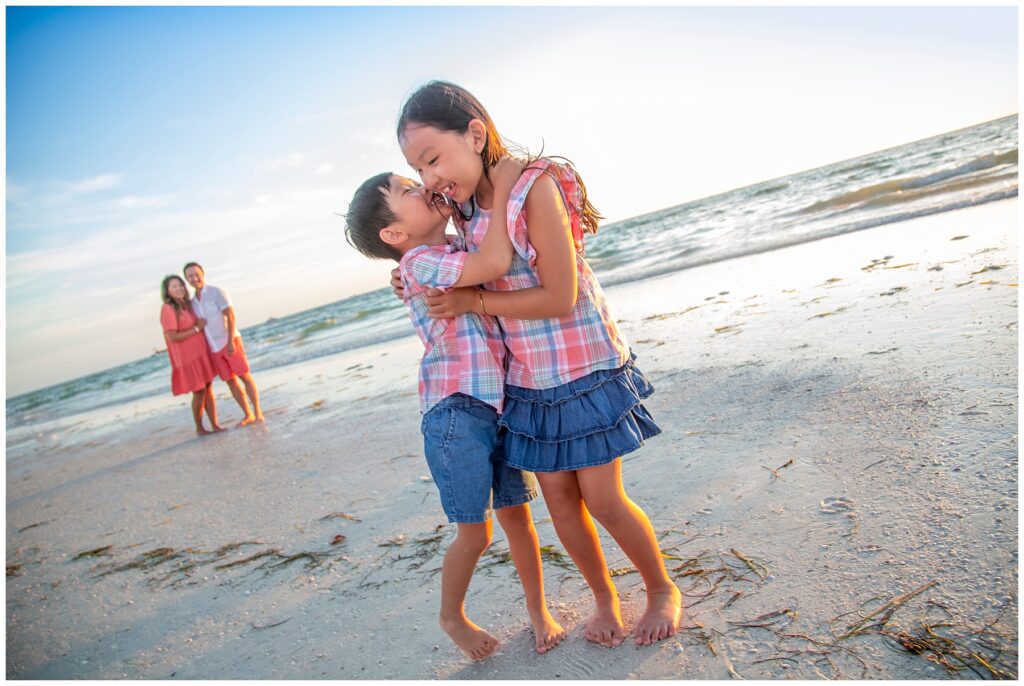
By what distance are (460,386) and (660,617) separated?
0.87 m

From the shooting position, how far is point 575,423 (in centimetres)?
207

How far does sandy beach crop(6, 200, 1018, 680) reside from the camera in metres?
1.93

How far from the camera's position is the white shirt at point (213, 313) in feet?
23.5

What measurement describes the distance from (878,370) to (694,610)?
6.64 ft

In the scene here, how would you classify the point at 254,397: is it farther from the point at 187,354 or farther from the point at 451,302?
the point at 451,302

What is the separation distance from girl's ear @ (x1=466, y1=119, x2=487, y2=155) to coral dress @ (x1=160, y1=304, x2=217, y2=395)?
5841 mm

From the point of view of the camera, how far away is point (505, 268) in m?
2.04

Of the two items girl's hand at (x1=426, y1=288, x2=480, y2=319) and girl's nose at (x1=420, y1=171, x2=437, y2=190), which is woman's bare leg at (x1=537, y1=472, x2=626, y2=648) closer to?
girl's hand at (x1=426, y1=288, x2=480, y2=319)

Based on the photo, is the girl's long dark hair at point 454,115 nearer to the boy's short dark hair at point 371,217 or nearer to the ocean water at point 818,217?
the boy's short dark hair at point 371,217

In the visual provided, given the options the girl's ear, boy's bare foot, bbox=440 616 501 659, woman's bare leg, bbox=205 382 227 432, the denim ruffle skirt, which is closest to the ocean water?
woman's bare leg, bbox=205 382 227 432

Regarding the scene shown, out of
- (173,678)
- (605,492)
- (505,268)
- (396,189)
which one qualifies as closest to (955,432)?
(605,492)

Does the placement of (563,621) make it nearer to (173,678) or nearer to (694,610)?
(694,610)

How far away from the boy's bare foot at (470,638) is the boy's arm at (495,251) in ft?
3.33

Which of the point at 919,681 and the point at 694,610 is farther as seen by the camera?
the point at 694,610
